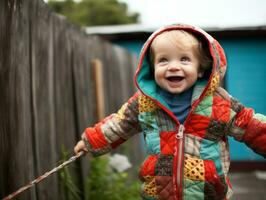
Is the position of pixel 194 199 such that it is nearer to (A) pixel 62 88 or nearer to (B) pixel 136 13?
(A) pixel 62 88

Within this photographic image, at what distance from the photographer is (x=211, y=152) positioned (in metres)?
2.81

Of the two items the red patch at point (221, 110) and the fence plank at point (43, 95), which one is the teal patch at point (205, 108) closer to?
the red patch at point (221, 110)

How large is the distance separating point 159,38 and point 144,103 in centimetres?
42

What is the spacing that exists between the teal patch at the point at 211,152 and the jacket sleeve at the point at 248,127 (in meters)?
0.14

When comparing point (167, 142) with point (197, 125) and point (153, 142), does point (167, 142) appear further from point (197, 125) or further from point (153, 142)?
point (197, 125)

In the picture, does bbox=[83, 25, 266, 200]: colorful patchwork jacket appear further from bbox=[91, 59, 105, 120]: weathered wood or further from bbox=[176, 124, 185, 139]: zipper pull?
bbox=[91, 59, 105, 120]: weathered wood

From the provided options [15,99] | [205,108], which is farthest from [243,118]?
[15,99]

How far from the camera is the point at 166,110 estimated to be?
286cm

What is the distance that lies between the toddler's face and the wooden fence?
96 centimetres

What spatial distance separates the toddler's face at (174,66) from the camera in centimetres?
283

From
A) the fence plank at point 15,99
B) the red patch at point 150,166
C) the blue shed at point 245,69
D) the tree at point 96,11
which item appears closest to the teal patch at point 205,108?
the red patch at point 150,166

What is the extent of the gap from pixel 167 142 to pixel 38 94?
1218 mm

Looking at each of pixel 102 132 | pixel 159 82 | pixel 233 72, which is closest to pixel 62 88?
pixel 102 132

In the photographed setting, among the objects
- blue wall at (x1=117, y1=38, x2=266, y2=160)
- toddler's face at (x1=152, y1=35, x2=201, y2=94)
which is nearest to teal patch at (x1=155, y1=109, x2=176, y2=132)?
toddler's face at (x1=152, y1=35, x2=201, y2=94)
